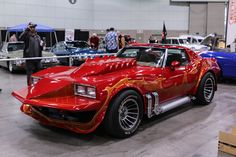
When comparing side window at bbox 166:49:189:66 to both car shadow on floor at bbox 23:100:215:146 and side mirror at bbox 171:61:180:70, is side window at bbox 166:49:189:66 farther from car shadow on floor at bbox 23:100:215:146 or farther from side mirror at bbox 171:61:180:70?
car shadow on floor at bbox 23:100:215:146

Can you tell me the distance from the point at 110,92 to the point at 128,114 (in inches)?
21.7

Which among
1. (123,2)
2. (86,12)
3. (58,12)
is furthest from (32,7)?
(123,2)

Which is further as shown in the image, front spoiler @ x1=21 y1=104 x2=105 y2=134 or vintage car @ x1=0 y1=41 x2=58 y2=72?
vintage car @ x1=0 y1=41 x2=58 y2=72

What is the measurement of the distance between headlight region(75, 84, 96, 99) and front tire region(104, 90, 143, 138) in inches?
12.1

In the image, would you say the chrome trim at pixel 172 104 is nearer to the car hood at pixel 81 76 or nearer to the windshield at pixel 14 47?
the car hood at pixel 81 76

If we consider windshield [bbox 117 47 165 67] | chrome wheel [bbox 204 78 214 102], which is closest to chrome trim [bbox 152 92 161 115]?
windshield [bbox 117 47 165 67]

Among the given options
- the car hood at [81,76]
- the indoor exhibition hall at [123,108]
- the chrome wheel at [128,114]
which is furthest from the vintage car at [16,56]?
Answer: the chrome wheel at [128,114]

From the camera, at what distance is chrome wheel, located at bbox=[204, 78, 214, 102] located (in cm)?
630

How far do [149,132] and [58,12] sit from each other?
66.0 ft

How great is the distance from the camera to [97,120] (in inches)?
158

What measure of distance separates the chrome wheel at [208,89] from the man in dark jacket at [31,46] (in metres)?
4.32

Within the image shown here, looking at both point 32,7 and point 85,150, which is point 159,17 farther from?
point 85,150

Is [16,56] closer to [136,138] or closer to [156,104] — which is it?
[156,104]

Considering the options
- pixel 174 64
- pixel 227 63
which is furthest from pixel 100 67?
pixel 227 63
